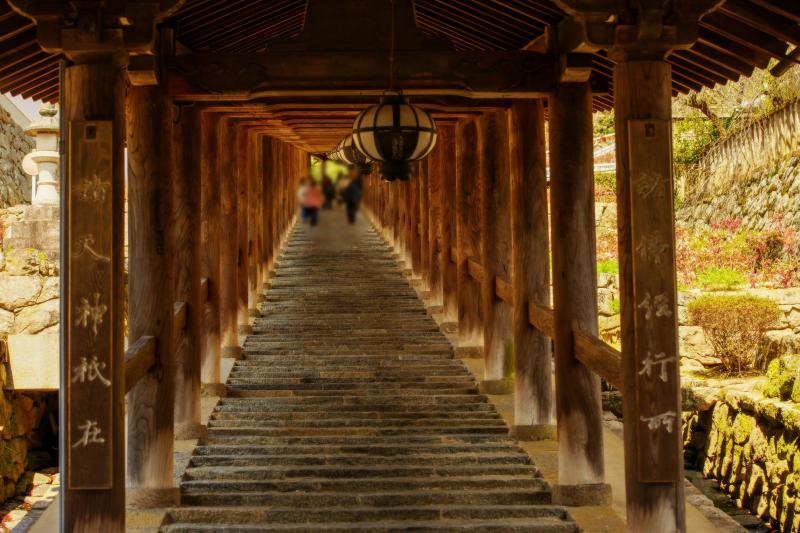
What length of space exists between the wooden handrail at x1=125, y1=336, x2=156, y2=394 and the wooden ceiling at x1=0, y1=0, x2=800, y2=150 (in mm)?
2222

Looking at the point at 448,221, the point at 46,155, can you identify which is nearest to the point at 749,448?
the point at 448,221

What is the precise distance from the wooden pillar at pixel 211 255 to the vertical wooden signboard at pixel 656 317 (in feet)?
20.0

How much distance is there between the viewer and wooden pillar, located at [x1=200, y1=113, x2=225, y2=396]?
10.3 meters

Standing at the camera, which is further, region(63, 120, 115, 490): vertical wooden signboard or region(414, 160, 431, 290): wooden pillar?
region(414, 160, 431, 290): wooden pillar

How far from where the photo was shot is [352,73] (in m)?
6.90

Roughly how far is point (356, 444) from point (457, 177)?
4.86 m

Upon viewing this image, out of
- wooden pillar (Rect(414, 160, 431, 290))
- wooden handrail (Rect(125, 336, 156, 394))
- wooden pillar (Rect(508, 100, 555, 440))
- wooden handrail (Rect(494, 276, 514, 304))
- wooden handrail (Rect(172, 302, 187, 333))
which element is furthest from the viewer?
wooden pillar (Rect(414, 160, 431, 290))

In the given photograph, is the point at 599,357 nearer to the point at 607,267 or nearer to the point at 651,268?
the point at 651,268

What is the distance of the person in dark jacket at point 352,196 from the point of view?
6.24 metres

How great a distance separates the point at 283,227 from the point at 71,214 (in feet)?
59.3

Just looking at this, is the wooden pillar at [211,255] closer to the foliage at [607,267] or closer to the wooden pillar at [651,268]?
the wooden pillar at [651,268]

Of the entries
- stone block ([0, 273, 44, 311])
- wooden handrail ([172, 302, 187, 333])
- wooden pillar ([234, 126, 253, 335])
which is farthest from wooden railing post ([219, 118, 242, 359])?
stone block ([0, 273, 44, 311])

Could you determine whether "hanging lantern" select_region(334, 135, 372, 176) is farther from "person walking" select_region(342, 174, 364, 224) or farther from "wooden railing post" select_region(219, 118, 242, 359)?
"person walking" select_region(342, 174, 364, 224)

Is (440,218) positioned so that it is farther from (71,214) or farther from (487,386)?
(71,214)
